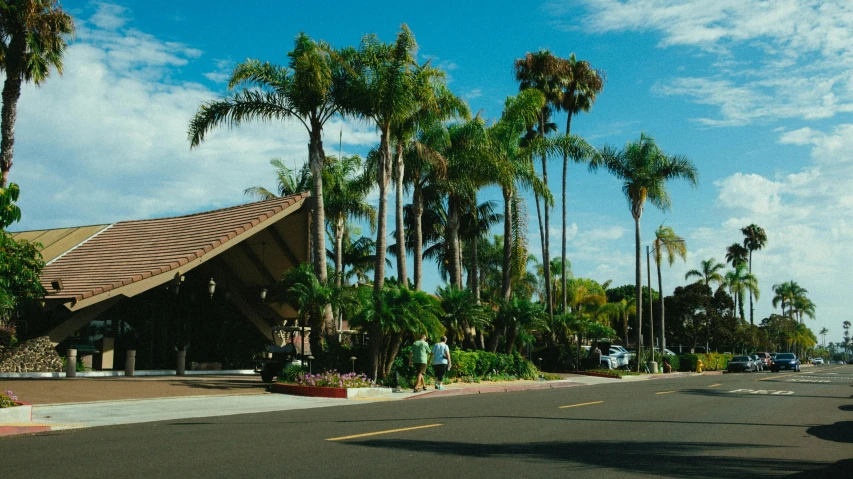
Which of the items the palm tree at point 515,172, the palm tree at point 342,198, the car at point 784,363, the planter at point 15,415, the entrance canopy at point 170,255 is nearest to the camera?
the planter at point 15,415

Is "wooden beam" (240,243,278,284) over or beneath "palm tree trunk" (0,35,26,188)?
beneath

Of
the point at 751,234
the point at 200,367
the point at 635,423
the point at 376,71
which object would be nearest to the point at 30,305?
the point at 200,367

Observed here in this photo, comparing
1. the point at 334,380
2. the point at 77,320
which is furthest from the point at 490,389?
the point at 77,320

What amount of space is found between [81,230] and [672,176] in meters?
30.1

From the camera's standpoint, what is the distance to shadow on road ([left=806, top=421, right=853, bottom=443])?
11.7m

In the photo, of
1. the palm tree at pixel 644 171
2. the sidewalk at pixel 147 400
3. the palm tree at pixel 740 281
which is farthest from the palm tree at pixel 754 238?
the sidewalk at pixel 147 400

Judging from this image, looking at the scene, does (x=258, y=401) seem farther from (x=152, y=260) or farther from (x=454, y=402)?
(x=152, y=260)

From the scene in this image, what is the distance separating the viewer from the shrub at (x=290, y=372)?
21620mm

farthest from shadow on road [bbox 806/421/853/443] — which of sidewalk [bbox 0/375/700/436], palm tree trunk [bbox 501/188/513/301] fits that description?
palm tree trunk [bbox 501/188/513/301]

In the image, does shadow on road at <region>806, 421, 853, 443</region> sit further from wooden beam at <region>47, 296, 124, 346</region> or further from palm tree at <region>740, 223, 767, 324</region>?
palm tree at <region>740, 223, 767, 324</region>

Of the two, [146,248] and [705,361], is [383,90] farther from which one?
[705,361]

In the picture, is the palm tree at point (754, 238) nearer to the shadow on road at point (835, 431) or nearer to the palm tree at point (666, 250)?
the palm tree at point (666, 250)

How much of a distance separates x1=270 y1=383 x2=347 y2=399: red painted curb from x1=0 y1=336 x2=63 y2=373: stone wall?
826 cm

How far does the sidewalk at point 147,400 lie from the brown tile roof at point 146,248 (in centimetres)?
331
